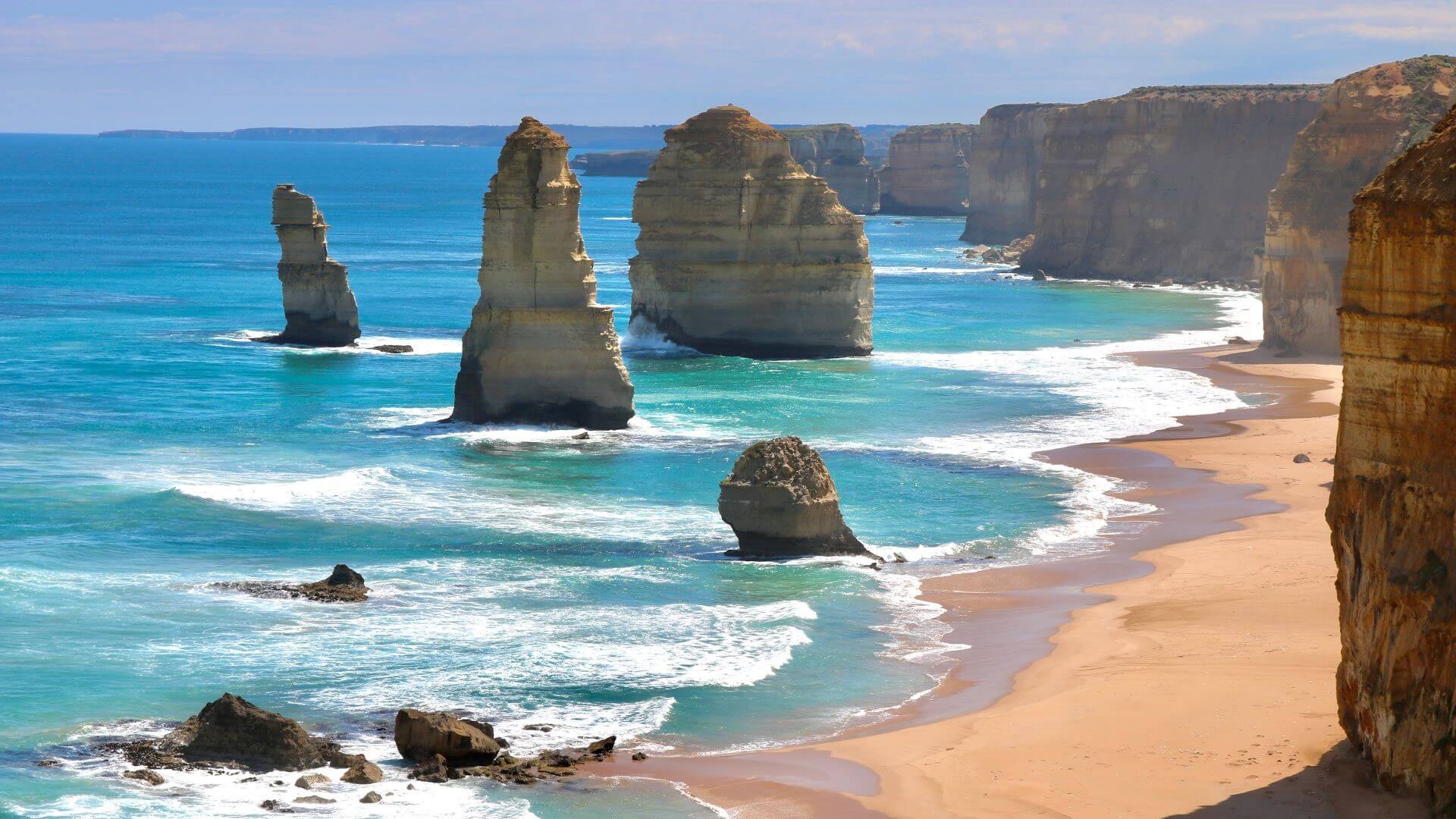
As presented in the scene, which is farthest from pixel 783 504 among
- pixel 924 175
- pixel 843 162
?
pixel 924 175

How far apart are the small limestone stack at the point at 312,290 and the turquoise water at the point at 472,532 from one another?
1.30 metres

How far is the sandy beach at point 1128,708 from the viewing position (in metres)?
15.8

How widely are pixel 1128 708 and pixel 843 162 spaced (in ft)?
501

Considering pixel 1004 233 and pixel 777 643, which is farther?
pixel 1004 233

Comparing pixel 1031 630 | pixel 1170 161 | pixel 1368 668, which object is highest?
pixel 1170 161

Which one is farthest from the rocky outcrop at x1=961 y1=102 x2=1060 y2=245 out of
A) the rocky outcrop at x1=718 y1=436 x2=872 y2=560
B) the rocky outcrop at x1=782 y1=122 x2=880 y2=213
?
the rocky outcrop at x1=718 y1=436 x2=872 y2=560

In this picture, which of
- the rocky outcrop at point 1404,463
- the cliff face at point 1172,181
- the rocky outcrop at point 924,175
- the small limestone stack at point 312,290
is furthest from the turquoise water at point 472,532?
the rocky outcrop at point 924,175

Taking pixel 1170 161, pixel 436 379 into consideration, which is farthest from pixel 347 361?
pixel 1170 161

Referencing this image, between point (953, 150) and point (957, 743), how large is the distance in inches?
6245

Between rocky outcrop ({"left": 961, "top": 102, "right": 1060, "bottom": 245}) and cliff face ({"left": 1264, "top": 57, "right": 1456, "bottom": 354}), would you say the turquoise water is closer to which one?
cliff face ({"left": 1264, "top": 57, "right": 1456, "bottom": 354})

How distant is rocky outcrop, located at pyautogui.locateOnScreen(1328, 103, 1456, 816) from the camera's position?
1373 centimetres

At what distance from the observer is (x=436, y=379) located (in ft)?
165

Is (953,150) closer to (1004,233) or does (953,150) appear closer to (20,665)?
(1004,233)

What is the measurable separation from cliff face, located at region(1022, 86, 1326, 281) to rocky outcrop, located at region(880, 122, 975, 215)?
71.8 meters
